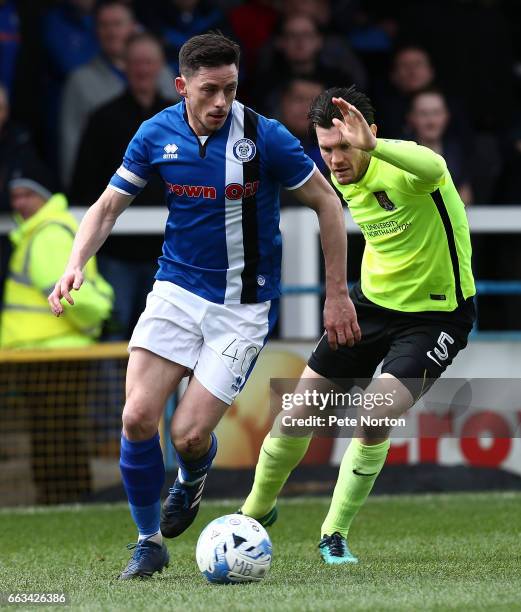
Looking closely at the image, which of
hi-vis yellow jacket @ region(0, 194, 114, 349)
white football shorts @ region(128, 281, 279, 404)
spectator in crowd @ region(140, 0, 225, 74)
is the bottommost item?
hi-vis yellow jacket @ region(0, 194, 114, 349)

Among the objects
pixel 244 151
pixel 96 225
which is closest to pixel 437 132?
pixel 244 151

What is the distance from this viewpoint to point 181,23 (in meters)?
11.9

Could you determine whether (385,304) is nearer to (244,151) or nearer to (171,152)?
(244,151)

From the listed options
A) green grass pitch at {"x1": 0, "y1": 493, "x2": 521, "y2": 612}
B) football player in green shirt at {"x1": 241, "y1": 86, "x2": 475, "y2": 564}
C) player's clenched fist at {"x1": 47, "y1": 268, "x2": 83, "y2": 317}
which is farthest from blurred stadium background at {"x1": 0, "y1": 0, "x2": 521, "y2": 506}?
player's clenched fist at {"x1": 47, "y1": 268, "x2": 83, "y2": 317}

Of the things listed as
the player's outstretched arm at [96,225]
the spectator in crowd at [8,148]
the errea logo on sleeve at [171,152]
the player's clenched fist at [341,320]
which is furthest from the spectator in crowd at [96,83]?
the player's clenched fist at [341,320]

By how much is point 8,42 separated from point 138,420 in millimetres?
6274

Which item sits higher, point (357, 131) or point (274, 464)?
point (357, 131)

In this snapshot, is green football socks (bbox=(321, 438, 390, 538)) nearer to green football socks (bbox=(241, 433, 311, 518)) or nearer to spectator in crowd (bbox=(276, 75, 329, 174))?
green football socks (bbox=(241, 433, 311, 518))

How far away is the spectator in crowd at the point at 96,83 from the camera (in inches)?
445

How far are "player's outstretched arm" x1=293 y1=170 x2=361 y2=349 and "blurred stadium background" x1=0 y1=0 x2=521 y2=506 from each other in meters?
3.79

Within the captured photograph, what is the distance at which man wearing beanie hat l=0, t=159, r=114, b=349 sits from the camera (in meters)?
9.70

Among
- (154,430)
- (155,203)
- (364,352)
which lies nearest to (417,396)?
(364,352)

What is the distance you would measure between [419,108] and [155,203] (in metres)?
2.20

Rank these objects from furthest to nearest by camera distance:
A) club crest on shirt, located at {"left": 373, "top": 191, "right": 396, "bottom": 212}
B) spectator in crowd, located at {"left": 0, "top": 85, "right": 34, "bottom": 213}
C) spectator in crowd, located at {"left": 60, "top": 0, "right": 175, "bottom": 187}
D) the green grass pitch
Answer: spectator in crowd, located at {"left": 60, "top": 0, "right": 175, "bottom": 187}
spectator in crowd, located at {"left": 0, "top": 85, "right": 34, "bottom": 213}
club crest on shirt, located at {"left": 373, "top": 191, "right": 396, "bottom": 212}
the green grass pitch
